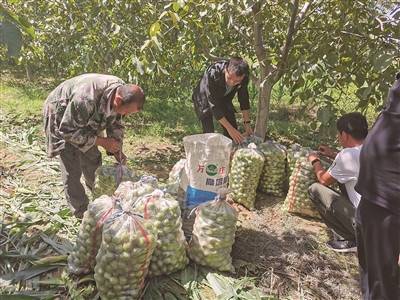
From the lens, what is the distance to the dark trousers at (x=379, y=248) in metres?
2.07

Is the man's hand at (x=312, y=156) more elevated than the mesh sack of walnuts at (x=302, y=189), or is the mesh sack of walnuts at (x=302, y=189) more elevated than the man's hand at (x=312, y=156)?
the man's hand at (x=312, y=156)

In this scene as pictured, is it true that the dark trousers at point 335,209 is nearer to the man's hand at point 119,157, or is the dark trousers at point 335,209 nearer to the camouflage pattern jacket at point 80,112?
the man's hand at point 119,157

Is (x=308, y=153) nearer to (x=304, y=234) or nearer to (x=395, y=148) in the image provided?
(x=304, y=234)

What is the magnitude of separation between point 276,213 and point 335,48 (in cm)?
143

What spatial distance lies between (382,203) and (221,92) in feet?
6.82

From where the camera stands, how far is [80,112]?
8.96 ft

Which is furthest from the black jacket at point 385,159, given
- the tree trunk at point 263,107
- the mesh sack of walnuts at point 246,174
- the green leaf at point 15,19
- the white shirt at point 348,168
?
the tree trunk at point 263,107

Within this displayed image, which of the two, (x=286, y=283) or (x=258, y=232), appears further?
(x=258, y=232)

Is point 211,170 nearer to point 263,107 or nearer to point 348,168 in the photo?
point 348,168

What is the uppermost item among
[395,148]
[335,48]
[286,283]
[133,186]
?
[335,48]

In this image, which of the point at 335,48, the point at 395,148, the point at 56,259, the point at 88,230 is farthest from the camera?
the point at 335,48

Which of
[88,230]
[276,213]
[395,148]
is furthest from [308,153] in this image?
[88,230]

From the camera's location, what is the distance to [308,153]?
3.36 m

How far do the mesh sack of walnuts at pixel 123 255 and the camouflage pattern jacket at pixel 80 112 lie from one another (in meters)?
0.87
